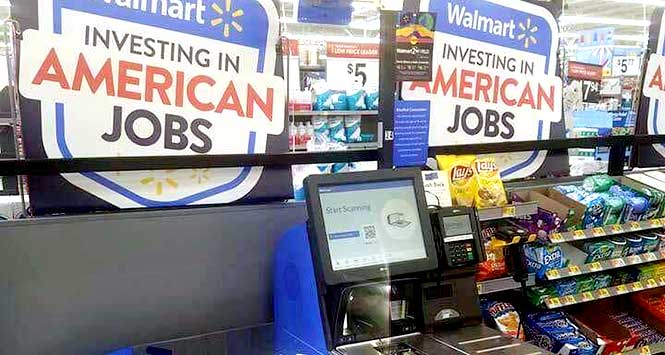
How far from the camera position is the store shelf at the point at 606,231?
2.67m

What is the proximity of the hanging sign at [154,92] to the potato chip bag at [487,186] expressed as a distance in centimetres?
A: 85

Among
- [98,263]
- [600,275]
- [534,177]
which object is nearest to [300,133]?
[534,177]

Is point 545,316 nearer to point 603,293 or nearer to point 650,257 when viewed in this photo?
point 603,293

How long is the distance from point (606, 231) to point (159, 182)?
205cm

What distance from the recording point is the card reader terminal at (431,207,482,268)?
6.76ft

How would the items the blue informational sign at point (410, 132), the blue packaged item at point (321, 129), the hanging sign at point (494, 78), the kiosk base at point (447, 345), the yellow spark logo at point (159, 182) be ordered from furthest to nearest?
the blue packaged item at point (321, 129) → the hanging sign at point (494, 78) → the blue informational sign at point (410, 132) → the yellow spark logo at point (159, 182) → the kiosk base at point (447, 345)

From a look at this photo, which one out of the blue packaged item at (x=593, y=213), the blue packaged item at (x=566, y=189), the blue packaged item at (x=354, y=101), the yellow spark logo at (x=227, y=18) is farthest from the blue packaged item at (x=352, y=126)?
the yellow spark logo at (x=227, y=18)

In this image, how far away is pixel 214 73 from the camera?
2.33 meters

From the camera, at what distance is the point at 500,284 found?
8.73 feet

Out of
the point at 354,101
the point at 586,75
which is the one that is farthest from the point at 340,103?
the point at 586,75

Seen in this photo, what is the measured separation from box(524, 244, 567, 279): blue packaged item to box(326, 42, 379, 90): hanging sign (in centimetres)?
529

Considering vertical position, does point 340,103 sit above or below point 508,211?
above

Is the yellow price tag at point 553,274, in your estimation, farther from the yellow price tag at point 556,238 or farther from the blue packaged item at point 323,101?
the blue packaged item at point 323,101

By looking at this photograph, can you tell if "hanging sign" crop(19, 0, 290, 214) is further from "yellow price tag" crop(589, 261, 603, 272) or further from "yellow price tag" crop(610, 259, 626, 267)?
"yellow price tag" crop(610, 259, 626, 267)
